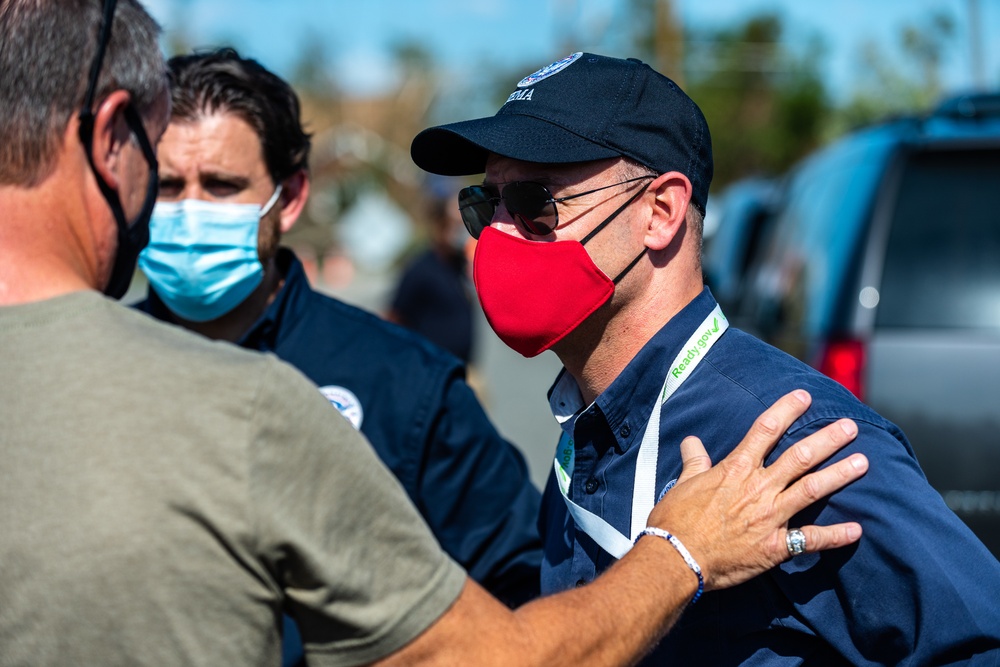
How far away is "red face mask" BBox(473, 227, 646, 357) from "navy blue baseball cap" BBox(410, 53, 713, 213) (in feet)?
0.70

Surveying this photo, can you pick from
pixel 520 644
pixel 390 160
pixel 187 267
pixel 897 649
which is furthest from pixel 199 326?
pixel 390 160

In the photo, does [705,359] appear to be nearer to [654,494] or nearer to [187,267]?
[654,494]

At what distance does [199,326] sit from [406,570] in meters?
1.93

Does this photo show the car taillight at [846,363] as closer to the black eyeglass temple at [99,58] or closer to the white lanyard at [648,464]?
the white lanyard at [648,464]

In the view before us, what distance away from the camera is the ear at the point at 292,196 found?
3373 mm

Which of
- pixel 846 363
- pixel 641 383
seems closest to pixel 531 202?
pixel 641 383

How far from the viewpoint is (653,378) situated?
221 centimetres

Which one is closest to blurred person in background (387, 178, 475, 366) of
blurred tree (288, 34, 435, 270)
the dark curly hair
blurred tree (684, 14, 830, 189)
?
the dark curly hair

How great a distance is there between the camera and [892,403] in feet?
13.4

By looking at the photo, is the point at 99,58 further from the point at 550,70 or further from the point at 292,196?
the point at 292,196

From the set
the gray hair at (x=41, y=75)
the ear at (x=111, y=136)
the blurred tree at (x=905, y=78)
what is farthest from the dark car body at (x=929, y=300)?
the blurred tree at (x=905, y=78)

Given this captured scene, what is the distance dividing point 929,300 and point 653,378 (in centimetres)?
240

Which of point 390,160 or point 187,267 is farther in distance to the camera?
point 390,160

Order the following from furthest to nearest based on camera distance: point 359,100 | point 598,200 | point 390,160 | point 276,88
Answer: point 359,100
point 390,160
point 276,88
point 598,200
